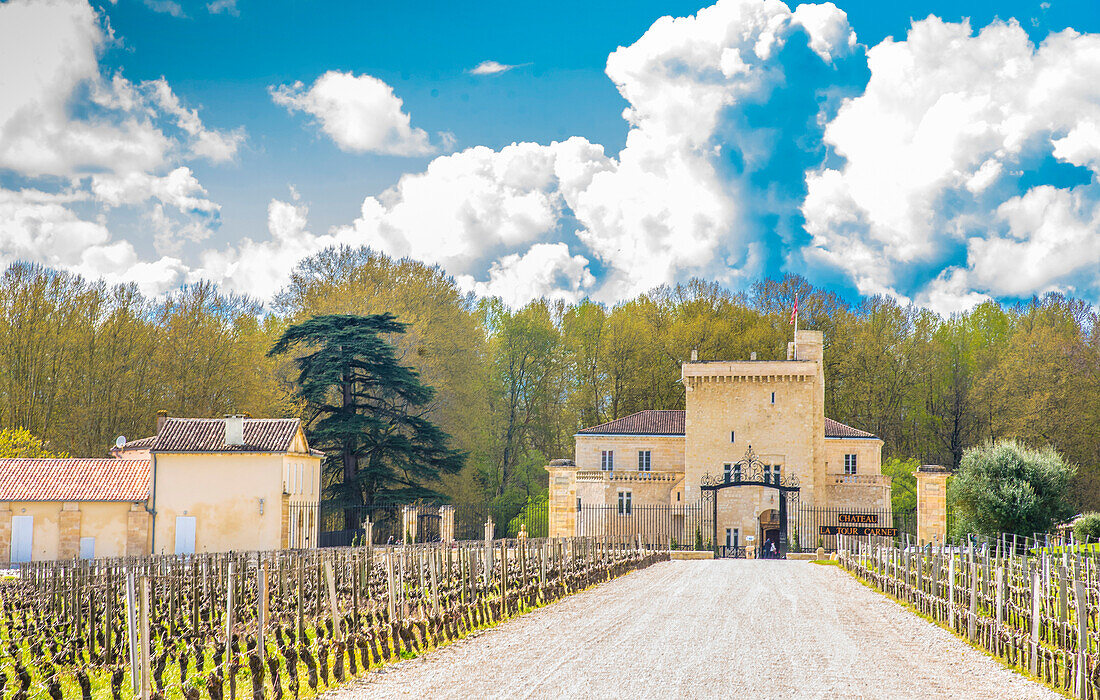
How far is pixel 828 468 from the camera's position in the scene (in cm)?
4969

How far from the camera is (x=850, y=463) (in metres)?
49.8

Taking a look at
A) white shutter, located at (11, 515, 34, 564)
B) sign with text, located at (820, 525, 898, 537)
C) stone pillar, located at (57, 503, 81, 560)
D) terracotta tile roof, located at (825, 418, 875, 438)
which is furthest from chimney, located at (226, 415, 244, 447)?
terracotta tile roof, located at (825, 418, 875, 438)

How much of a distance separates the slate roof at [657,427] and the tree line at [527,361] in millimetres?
4188

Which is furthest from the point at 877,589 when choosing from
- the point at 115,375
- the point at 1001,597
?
→ the point at 115,375

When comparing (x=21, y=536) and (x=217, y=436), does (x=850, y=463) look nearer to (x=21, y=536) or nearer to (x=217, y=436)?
(x=217, y=436)

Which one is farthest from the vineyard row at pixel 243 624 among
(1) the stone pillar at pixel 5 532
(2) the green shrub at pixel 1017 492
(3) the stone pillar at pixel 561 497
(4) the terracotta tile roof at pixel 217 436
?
(2) the green shrub at pixel 1017 492

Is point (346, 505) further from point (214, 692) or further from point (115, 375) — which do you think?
point (214, 692)

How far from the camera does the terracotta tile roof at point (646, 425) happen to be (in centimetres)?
5056

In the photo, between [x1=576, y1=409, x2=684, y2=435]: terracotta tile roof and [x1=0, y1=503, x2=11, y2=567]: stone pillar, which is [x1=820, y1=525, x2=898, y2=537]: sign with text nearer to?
[x1=576, y1=409, x2=684, y2=435]: terracotta tile roof

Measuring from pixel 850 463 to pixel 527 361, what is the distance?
1774 cm

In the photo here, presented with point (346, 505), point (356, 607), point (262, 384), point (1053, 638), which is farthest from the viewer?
point (262, 384)

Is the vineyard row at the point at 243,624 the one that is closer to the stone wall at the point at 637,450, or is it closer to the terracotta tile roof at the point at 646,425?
the stone wall at the point at 637,450

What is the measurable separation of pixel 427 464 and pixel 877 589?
25.1 metres

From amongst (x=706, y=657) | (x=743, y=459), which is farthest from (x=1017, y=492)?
(x=706, y=657)
